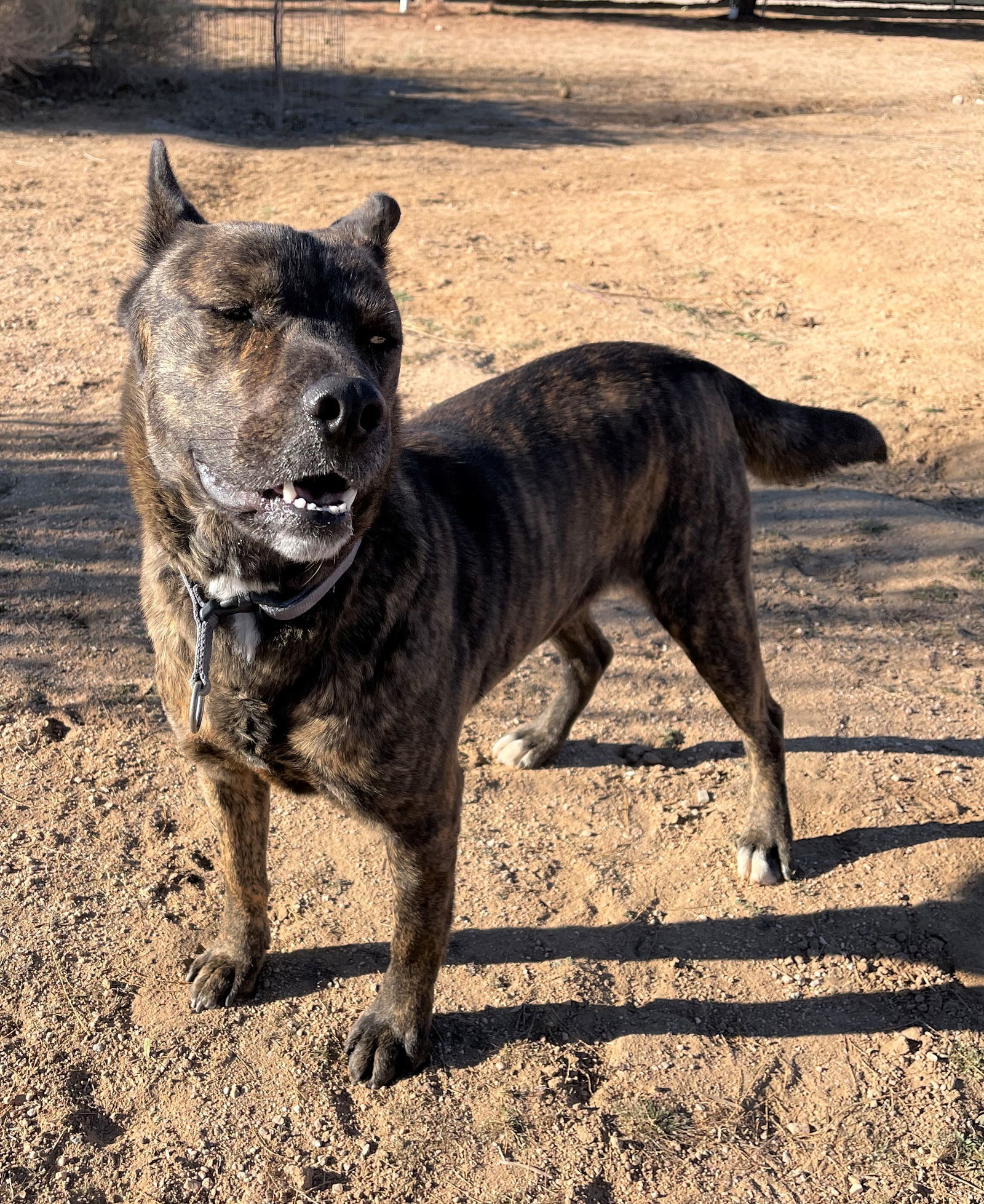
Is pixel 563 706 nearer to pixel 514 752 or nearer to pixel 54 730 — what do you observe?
pixel 514 752

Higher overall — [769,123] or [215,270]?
[215,270]

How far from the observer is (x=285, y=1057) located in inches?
124

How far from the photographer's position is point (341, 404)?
7.41 ft

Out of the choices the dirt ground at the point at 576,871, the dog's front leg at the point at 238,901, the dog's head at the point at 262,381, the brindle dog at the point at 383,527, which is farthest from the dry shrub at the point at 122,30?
the dog's front leg at the point at 238,901

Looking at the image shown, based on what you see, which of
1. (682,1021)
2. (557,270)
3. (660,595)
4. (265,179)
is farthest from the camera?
(265,179)

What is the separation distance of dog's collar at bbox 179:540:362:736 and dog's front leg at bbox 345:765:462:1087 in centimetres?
61

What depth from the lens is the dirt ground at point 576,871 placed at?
9.77 feet

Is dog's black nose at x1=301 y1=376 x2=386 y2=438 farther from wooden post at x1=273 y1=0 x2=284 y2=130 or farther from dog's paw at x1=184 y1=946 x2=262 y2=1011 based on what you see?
wooden post at x1=273 y1=0 x2=284 y2=130

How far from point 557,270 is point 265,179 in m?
3.41

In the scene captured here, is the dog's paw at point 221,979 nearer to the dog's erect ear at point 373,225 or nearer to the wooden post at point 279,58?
the dog's erect ear at point 373,225

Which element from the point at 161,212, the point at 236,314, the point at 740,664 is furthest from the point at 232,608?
the point at 740,664

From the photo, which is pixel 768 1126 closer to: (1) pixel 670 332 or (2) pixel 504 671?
(2) pixel 504 671

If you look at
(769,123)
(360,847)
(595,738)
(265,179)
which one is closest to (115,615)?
(360,847)

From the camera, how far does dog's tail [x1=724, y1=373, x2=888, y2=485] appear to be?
3936 millimetres
